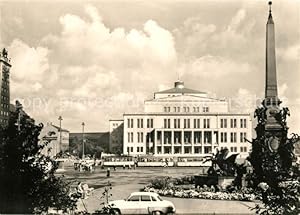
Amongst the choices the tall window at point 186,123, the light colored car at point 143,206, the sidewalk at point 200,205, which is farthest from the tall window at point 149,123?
the light colored car at point 143,206

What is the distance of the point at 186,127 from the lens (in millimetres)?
69750

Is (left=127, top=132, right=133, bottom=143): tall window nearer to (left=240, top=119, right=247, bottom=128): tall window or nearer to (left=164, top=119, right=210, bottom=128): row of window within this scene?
(left=164, top=119, right=210, bottom=128): row of window

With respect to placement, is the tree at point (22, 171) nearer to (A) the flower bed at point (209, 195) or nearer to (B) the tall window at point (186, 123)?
(A) the flower bed at point (209, 195)

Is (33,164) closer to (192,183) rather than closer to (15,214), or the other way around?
(15,214)

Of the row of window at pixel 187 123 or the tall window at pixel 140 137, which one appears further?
the tall window at pixel 140 137

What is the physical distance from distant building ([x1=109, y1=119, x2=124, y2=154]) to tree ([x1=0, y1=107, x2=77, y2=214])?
63.4 meters

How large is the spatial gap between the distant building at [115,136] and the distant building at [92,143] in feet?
4.38

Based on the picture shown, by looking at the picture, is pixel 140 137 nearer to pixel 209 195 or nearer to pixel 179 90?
pixel 179 90

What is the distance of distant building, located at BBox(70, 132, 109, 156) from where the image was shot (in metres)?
68.4

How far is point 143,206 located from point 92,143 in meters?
61.6

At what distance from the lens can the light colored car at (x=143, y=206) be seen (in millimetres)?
12016

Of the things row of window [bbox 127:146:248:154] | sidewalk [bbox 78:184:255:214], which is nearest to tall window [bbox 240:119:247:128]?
row of window [bbox 127:146:248:154]

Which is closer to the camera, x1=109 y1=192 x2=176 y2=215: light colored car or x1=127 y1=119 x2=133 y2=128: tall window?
x1=109 y1=192 x2=176 y2=215: light colored car

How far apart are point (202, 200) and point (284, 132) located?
397cm
